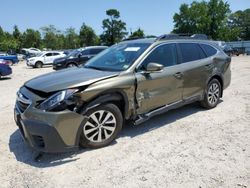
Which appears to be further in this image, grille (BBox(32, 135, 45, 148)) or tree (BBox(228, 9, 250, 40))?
tree (BBox(228, 9, 250, 40))

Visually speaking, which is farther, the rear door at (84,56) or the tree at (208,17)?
the tree at (208,17)

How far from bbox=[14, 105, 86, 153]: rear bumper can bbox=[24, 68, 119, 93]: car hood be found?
43cm

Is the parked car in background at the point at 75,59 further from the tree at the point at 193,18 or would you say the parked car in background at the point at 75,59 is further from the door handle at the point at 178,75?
the tree at the point at 193,18

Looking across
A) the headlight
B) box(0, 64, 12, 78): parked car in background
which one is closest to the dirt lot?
the headlight

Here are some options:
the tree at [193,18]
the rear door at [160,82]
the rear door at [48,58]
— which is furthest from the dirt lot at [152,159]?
the tree at [193,18]

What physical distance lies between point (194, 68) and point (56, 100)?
310cm

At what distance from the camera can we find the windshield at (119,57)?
187 inches

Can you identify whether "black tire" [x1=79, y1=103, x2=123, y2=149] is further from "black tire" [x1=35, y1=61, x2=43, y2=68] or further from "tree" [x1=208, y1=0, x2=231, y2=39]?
"tree" [x1=208, y1=0, x2=231, y2=39]

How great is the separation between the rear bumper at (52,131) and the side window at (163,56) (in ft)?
5.46

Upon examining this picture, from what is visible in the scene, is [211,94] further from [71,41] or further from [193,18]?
[71,41]

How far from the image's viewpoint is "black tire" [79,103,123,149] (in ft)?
13.4

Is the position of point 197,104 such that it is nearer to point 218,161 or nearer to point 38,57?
point 218,161

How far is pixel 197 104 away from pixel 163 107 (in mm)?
1876

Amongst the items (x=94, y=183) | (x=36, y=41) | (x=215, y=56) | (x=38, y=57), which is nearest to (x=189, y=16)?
(x=36, y=41)
